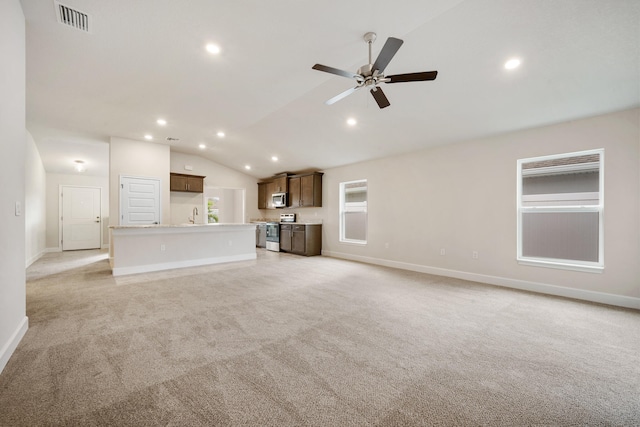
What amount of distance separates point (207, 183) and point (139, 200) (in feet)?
7.74

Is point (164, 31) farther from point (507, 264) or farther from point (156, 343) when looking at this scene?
point (507, 264)

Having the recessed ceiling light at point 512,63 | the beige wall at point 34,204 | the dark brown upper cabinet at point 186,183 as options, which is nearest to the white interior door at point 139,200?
the dark brown upper cabinet at point 186,183

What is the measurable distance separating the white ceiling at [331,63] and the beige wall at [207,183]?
8.96ft

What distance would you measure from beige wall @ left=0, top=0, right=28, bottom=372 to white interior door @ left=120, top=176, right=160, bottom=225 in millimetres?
4162

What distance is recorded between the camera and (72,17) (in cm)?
241

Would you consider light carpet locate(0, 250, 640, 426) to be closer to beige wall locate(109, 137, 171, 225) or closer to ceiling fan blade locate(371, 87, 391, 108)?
ceiling fan blade locate(371, 87, 391, 108)

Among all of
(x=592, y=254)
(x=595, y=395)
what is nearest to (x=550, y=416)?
(x=595, y=395)

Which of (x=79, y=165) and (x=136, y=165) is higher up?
(x=79, y=165)

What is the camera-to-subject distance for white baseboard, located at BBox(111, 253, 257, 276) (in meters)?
4.85

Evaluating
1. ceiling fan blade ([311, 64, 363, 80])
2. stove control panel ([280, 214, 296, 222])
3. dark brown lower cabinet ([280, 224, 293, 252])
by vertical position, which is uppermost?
ceiling fan blade ([311, 64, 363, 80])

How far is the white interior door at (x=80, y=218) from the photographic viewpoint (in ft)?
27.3

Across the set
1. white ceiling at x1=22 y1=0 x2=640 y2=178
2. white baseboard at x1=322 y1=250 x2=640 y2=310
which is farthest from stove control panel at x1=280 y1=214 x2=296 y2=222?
white ceiling at x1=22 y1=0 x2=640 y2=178

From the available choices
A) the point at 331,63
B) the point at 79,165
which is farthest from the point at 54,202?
the point at 331,63

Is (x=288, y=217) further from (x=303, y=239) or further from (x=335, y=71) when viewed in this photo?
(x=335, y=71)
